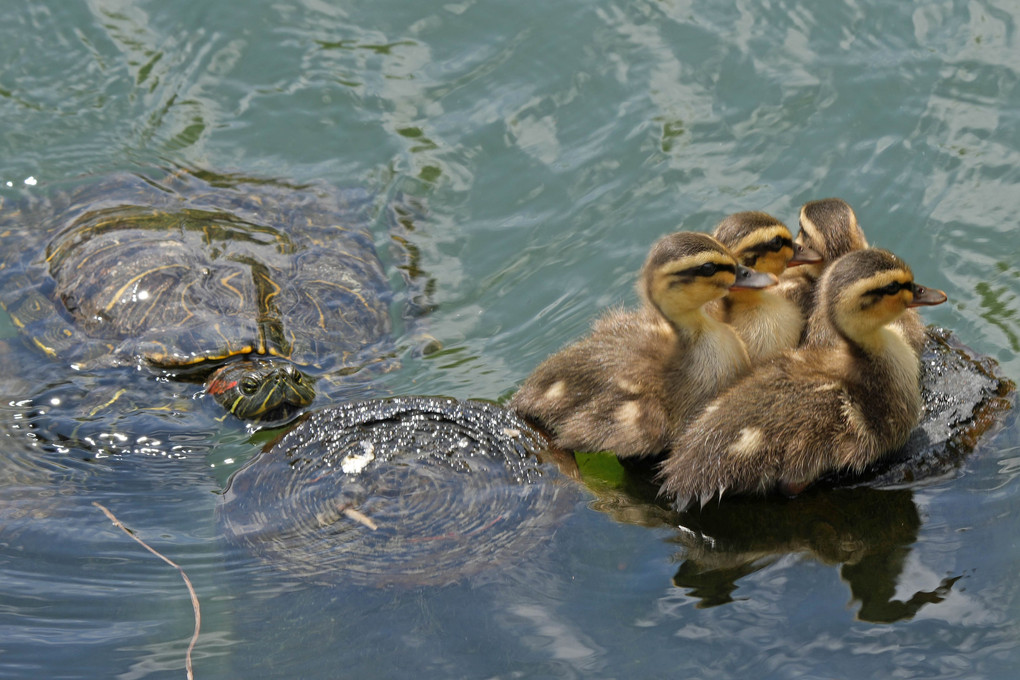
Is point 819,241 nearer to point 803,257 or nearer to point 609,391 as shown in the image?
point 803,257

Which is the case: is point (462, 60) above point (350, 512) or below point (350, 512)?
above

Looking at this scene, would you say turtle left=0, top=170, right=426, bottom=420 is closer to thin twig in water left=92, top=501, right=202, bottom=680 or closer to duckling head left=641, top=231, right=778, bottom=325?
thin twig in water left=92, top=501, right=202, bottom=680

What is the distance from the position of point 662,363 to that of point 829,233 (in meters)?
1.07

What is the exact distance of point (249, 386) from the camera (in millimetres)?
5777

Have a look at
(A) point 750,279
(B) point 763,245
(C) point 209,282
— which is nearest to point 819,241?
(B) point 763,245

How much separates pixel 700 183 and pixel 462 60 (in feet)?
7.48

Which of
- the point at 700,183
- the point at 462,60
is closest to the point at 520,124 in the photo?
the point at 462,60

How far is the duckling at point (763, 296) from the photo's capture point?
4891 millimetres

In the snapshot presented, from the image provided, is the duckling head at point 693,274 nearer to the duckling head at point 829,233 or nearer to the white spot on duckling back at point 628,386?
the white spot on duckling back at point 628,386

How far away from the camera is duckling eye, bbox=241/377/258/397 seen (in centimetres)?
577

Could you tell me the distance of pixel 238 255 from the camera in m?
7.04

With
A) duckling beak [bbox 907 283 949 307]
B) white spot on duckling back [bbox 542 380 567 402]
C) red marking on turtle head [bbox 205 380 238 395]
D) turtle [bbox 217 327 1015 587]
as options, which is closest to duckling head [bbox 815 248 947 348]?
duckling beak [bbox 907 283 949 307]

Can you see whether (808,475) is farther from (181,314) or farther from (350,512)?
(181,314)

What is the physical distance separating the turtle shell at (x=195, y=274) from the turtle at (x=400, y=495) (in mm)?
1263
